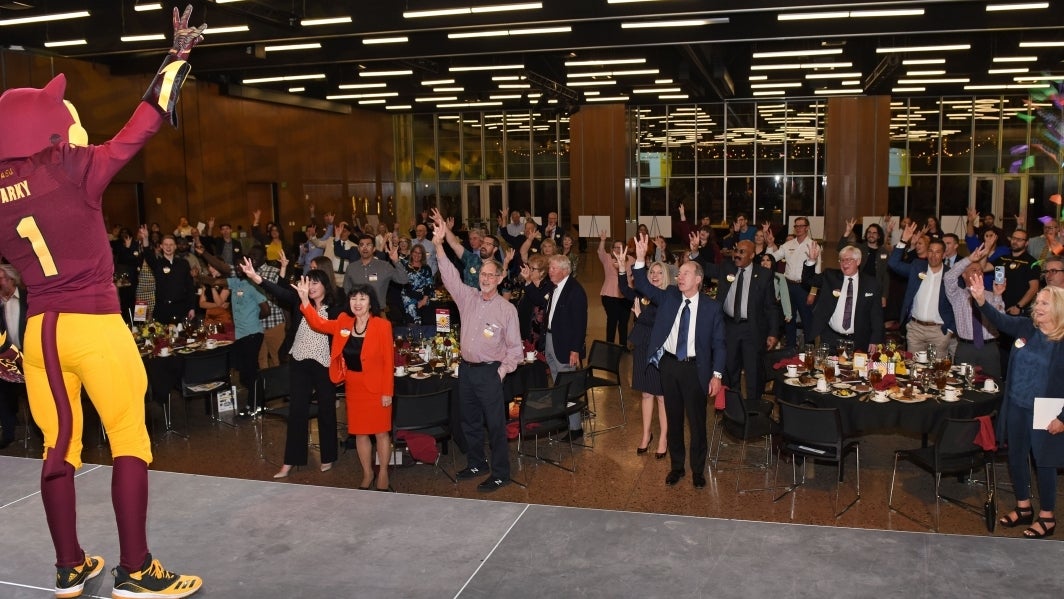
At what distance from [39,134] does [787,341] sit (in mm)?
9157

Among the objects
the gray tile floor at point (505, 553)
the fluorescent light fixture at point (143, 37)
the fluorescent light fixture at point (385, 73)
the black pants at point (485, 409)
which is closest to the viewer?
the gray tile floor at point (505, 553)

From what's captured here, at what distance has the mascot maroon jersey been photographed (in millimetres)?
2758

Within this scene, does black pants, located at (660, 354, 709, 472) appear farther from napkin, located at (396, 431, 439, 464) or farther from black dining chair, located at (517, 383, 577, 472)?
napkin, located at (396, 431, 439, 464)

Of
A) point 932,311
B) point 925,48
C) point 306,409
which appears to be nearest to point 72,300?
point 306,409

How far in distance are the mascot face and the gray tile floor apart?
1.44 meters

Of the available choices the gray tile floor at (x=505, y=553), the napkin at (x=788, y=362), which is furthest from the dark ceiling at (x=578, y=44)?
the gray tile floor at (x=505, y=553)

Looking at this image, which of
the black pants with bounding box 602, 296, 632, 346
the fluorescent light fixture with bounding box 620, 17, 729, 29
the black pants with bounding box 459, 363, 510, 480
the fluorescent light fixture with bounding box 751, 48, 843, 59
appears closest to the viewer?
the black pants with bounding box 459, 363, 510, 480

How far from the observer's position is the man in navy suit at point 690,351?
6285mm

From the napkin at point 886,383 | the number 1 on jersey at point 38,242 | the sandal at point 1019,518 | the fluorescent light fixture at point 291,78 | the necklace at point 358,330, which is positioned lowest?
the sandal at point 1019,518

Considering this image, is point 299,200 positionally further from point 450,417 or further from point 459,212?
point 450,417

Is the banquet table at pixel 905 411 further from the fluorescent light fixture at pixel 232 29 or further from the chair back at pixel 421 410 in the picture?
the fluorescent light fixture at pixel 232 29

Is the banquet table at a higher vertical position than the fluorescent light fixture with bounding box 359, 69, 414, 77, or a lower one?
lower

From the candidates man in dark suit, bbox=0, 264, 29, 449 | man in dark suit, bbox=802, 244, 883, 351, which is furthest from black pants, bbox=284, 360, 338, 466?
man in dark suit, bbox=802, 244, 883, 351

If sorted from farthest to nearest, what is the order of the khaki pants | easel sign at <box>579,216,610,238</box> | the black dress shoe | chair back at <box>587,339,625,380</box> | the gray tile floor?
1. easel sign at <box>579,216,610,238</box>
2. the khaki pants
3. chair back at <box>587,339,625,380</box>
4. the black dress shoe
5. the gray tile floor
